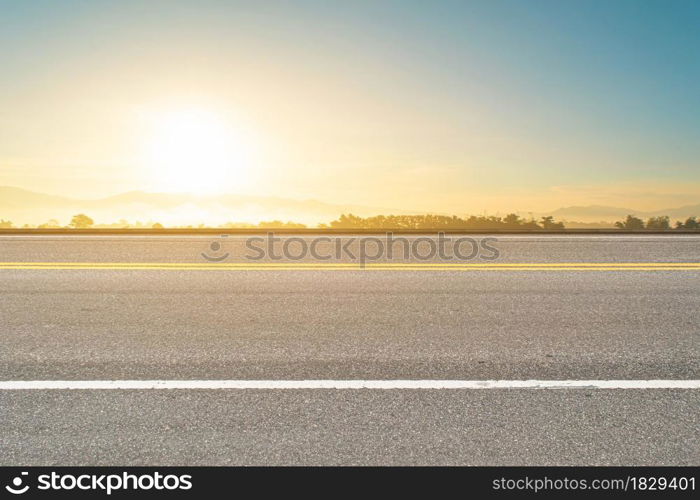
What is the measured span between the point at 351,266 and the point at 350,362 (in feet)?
14.1

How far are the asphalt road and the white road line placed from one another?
76mm

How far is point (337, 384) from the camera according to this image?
10.8 feet

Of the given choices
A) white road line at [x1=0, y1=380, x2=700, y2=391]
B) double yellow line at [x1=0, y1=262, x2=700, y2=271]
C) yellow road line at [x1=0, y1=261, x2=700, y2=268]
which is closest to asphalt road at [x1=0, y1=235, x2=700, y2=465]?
white road line at [x1=0, y1=380, x2=700, y2=391]

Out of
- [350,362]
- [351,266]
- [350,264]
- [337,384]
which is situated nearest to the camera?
[337,384]

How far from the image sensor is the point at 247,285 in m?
6.52

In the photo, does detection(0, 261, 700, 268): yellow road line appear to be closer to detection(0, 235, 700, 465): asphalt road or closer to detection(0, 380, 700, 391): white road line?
detection(0, 235, 700, 465): asphalt road

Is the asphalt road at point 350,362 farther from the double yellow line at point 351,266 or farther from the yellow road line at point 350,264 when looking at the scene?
the yellow road line at point 350,264

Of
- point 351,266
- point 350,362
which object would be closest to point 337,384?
point 350,362

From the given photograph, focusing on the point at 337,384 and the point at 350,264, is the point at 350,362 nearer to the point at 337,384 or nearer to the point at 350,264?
the point at 337,384

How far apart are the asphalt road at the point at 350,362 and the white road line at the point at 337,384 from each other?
8 centimetres

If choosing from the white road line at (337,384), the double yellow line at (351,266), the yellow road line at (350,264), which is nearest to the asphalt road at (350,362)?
the white road line at (337,384)

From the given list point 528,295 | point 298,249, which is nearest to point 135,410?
point 528,295

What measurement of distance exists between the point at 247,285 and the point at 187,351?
258 cm

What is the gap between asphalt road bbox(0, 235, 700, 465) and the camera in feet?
8.43
